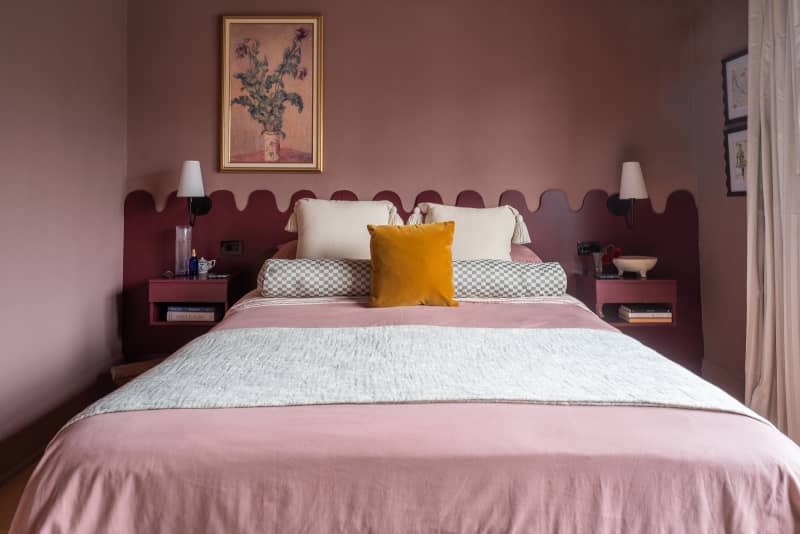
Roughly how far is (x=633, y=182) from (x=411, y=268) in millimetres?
1528

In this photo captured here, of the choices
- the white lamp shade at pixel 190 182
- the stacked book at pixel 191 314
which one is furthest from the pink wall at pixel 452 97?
the stacked book at pixel 191 314

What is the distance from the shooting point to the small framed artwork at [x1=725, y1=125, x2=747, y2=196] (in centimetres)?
296

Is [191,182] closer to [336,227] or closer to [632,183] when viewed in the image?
[336,227]

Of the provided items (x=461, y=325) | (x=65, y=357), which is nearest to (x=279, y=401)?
(x=461, y=325)

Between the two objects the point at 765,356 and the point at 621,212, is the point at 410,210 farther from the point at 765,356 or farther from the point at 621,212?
the point at 765,356

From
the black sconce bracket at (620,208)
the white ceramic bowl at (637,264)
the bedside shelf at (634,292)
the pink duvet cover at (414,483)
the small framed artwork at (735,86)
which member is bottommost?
the pink duvet cover at (414,483)

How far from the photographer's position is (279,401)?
122 cm

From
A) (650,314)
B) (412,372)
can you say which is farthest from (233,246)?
(650,314)

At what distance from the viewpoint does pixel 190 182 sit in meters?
3.15

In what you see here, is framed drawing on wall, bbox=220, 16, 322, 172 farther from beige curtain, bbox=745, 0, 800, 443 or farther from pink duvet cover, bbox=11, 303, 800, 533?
pink duvet cover, bbox=11, 303, 800, 533

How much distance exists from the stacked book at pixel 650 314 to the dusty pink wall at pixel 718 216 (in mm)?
365

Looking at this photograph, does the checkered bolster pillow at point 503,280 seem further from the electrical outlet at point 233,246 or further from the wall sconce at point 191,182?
the wall sconce at point 191,182

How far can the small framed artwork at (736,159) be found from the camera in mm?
2961

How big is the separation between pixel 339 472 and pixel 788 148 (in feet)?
7.80
